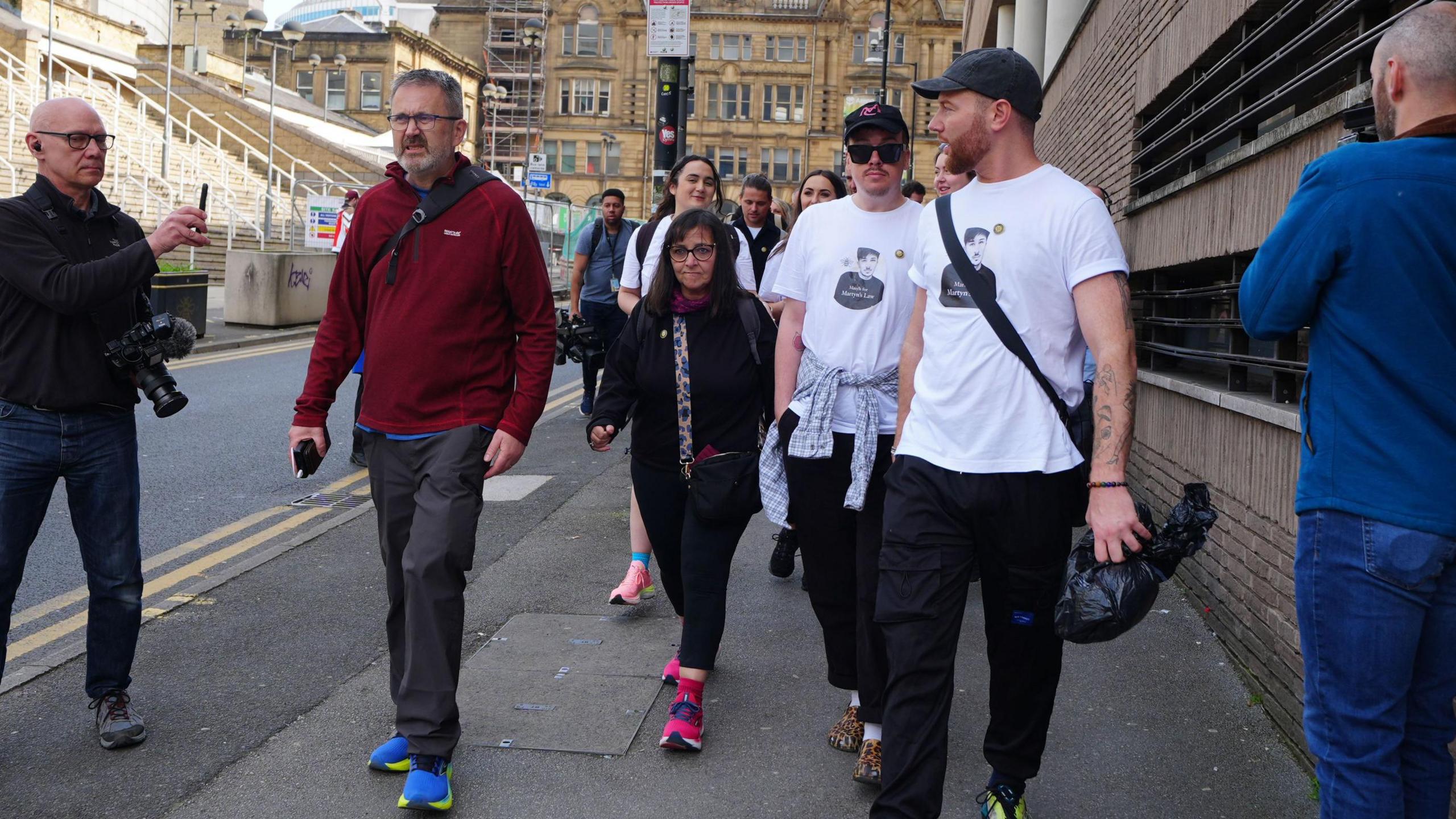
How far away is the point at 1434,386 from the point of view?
257 cm

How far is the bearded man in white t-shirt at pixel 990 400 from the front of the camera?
3414 millimetres

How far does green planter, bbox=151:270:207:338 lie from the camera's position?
17312 millimetres

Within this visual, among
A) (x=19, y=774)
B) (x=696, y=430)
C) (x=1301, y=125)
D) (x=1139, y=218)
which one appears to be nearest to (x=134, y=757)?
(x=19, y=774)

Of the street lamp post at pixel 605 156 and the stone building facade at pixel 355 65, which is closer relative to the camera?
the stone building facade at pixel 355 65

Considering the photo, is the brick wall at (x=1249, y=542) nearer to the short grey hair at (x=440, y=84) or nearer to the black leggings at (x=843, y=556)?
the black leggings at (x=843, y=556)

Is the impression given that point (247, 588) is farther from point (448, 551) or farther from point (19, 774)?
point (448, 551)

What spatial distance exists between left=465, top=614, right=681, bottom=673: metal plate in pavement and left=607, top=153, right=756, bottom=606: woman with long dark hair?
250mm

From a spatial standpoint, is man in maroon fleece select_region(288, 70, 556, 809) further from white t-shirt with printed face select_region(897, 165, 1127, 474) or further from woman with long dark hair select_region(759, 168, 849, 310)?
woman with long dark hair select_region(759, 168, 849, 310)

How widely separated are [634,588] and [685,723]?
1.85 m

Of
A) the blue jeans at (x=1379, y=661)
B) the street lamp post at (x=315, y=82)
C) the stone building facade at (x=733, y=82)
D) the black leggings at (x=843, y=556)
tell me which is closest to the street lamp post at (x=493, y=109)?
the stone building facade at (x=733, y=82)

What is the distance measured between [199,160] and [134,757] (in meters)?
37.8

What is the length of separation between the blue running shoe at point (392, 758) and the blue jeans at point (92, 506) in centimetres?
97

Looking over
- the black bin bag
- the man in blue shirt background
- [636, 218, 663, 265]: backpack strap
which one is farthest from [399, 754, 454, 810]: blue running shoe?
the man in blue shirt background

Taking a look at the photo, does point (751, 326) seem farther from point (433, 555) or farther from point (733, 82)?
point (733, 82)
